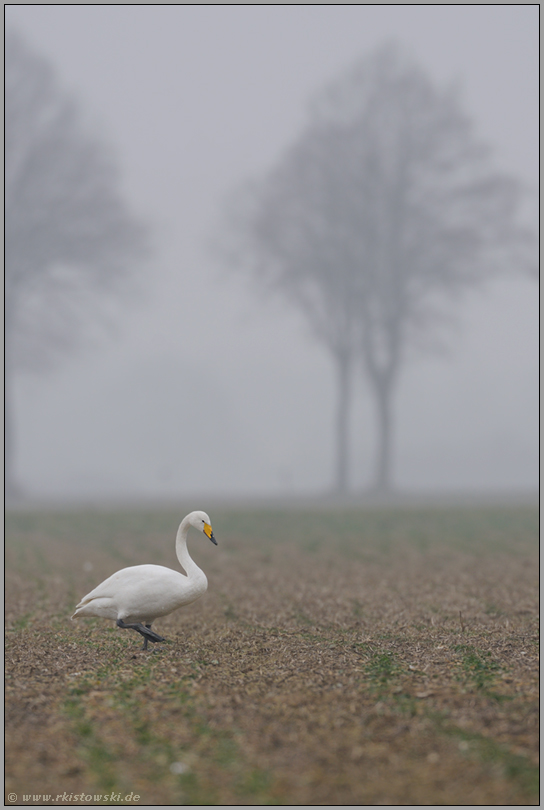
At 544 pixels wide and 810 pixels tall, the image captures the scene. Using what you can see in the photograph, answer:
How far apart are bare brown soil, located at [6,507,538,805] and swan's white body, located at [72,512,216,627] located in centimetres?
42

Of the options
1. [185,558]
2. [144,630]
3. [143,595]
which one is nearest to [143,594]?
[143,595]

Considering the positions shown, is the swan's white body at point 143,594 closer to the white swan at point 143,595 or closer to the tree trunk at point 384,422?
the white swan at point 143,595

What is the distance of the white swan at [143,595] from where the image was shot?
23.1 feet

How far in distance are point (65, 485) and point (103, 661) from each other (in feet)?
129

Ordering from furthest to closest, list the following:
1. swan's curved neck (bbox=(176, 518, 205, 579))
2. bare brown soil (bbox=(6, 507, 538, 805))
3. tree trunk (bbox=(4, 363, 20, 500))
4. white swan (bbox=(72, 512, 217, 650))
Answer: tree trunk (bbox=(4, 363, 20, 500)) < swan's curved neck (bbox=(176, 518, 205, 579)) < white swan (bbox=(72, 512, 217, 650)) < bare brown soil (bbox=(6, 507, 538, 805))

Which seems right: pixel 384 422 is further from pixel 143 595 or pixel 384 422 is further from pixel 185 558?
pixel 143 595

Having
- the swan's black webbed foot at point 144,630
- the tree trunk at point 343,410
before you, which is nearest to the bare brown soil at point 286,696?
the swan's black webbed foot at point 144,630

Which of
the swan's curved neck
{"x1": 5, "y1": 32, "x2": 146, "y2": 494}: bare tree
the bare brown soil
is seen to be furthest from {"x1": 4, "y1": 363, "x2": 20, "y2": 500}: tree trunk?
the swan's curved neck

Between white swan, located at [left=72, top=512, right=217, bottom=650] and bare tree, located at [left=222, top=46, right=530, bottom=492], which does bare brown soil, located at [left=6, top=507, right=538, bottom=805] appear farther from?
bare tree, located at [left=222, top=46, right=530, bottom=492]

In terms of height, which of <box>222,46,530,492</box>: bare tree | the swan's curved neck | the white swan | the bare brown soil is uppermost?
<box>222,46,530,492</box>: bare tree

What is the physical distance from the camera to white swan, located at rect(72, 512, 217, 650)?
277 inches

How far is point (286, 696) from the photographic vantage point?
5844 millimetres

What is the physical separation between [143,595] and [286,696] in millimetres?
1811

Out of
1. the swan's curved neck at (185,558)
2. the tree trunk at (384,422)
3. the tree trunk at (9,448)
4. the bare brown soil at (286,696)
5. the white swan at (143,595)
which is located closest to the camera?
the bare brown soil at (286,696)
